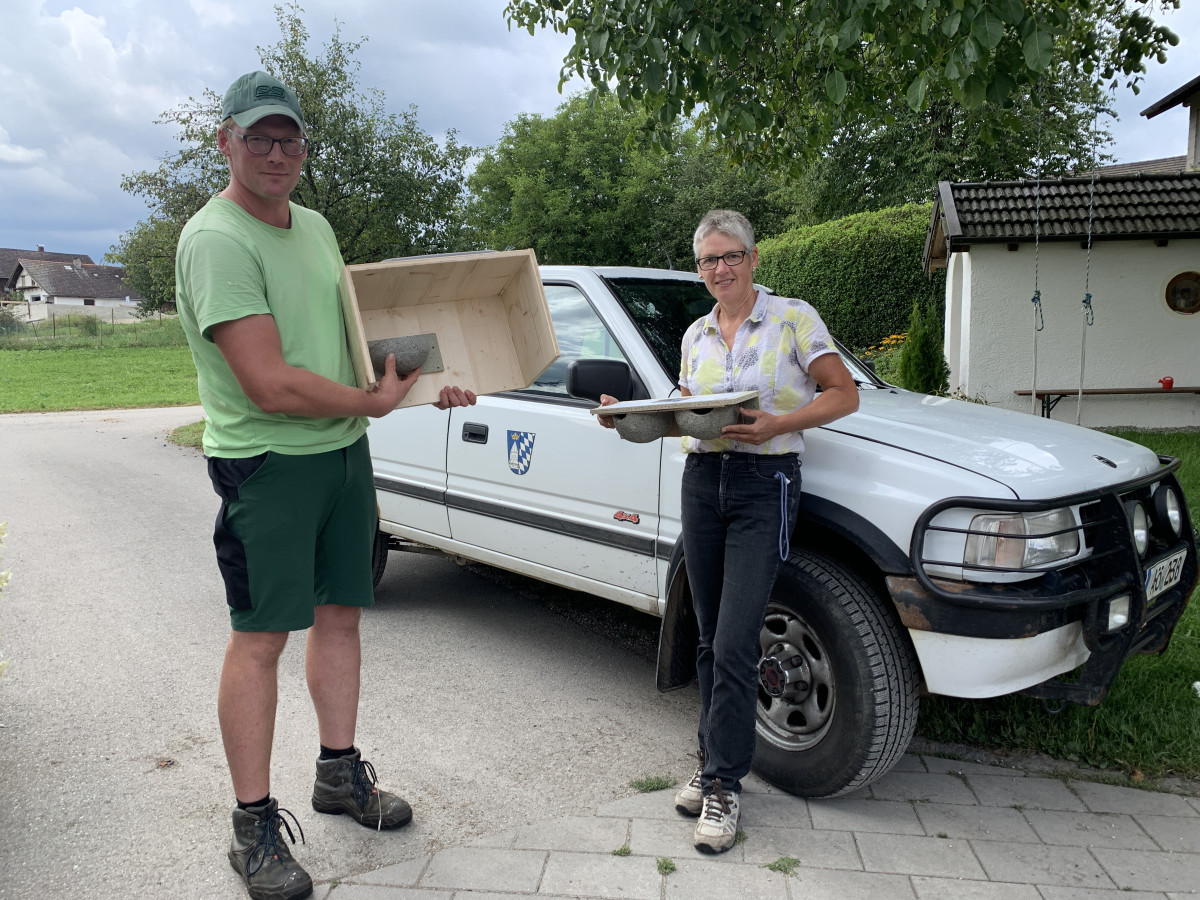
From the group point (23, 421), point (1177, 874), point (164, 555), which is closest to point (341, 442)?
point (1177, 874)

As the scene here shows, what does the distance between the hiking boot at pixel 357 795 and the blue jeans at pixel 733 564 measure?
1012mm

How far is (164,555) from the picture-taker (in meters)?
6.72

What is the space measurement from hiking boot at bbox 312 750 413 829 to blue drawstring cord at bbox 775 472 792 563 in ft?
4.87

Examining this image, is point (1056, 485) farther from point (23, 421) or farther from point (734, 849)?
point (23, 421)

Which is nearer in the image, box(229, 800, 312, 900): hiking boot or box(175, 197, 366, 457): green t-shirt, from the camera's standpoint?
box(175, 197, 366, 457): green t-shirt

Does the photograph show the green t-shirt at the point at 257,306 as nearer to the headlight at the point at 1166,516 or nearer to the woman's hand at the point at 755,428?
the woman's hand at the point at 755,428

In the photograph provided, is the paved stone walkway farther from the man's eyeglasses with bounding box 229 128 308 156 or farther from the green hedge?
the green hedge

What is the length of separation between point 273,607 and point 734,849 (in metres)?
1.58

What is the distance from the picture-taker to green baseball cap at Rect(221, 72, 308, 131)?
2492 millimetres

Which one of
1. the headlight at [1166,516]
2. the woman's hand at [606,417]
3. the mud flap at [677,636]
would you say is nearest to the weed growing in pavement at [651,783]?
the mud flap at [677,636]

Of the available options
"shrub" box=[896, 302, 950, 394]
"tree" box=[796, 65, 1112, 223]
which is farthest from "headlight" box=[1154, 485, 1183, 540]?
"tree" box=[796, 65, 1112, 223]

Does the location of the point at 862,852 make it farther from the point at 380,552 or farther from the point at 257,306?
Result: the point at 380,552

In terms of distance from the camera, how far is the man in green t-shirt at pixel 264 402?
8.15ft

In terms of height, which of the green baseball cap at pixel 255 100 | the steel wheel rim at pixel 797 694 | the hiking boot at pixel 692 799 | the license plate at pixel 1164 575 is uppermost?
the green baseball cap at pixel 255 100
